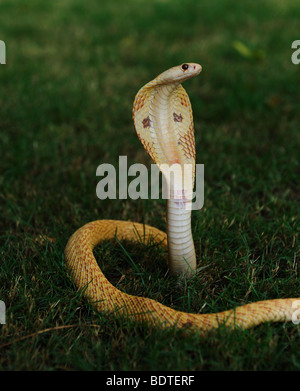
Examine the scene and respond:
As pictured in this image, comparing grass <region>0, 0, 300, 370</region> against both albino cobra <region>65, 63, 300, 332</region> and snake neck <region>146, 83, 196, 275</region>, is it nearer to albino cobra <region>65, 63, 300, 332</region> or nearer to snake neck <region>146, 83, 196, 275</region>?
albino cobra <region>65, 63, 300, 332</region>

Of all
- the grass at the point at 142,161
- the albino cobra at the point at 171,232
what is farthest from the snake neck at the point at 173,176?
the grass at the point at 142,161

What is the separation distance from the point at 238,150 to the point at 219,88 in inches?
65.1

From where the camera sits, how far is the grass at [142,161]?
7.90ft

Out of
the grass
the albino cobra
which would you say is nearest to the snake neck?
the albino cobra

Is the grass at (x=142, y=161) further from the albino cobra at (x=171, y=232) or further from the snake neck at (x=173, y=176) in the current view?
the snake neck at (x=173, y=176)

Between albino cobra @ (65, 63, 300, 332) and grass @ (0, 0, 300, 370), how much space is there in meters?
0.08

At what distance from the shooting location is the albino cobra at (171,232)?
2.44 metres

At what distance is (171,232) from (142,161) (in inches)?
79.7

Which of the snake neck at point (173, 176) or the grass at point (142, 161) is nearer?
the grass at point (142, 161)

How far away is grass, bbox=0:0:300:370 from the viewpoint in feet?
7.90

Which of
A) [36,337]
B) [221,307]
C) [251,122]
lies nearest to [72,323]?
[36,337]

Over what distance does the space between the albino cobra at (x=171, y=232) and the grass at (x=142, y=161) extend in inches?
3.0

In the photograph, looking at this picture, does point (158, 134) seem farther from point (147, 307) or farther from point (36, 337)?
point (36, 337)
